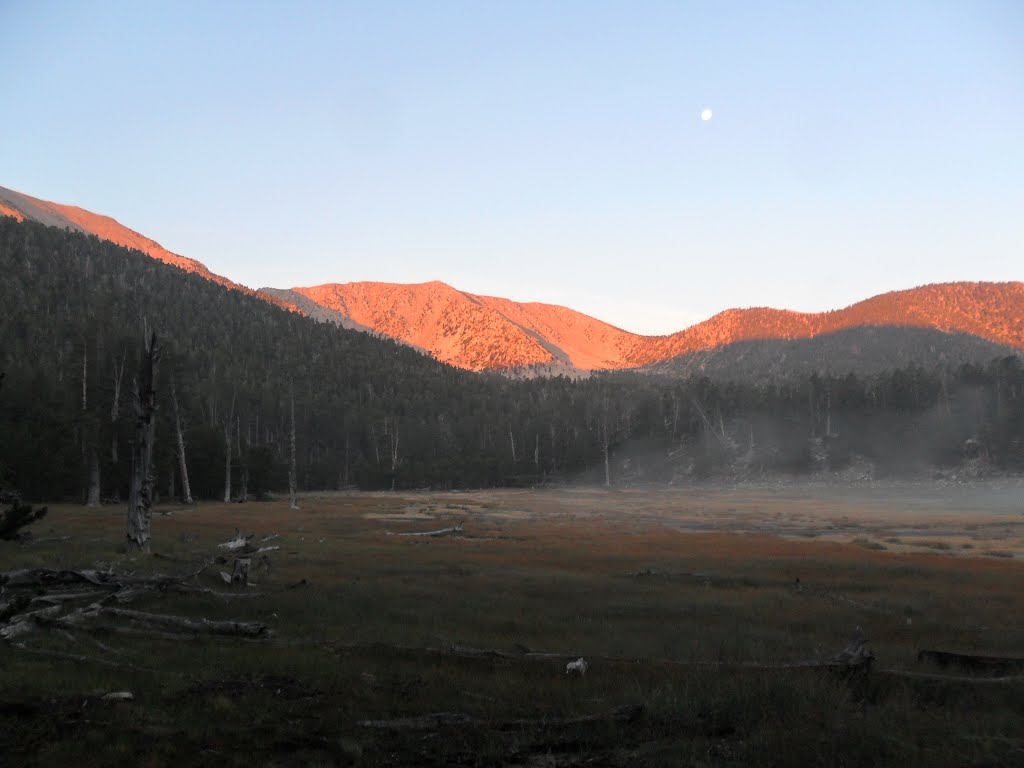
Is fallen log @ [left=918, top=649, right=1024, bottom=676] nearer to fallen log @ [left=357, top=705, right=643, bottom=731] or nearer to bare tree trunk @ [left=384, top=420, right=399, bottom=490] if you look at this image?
fallen log @ [left=357, top=705, right=643, bottom=731]

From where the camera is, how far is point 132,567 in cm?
2131

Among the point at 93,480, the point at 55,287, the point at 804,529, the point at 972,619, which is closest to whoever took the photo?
the point at 972,619

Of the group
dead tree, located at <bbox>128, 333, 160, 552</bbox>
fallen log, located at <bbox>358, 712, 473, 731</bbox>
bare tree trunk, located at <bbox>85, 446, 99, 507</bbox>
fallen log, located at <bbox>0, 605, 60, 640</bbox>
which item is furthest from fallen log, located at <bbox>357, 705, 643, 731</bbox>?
bare tree trunk, located at <bbox>85, 446, 99, 507</bbox>

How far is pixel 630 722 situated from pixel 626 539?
107ft

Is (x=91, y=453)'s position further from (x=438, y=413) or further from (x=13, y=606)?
(x=438, y=413)

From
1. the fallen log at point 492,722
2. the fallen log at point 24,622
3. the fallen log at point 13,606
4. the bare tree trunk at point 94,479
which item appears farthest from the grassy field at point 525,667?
the bare tree trunk at point 94,479

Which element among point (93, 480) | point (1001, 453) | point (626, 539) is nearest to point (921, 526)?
point (626, 539)

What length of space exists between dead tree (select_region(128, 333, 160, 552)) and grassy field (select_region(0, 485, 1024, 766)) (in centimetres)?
129

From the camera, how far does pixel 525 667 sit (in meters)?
12.0

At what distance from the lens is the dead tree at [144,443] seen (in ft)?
85.5

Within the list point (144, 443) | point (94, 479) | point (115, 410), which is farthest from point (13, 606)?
point (115, 410)

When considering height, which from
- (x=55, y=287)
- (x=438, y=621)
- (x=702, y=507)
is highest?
(x=55, y=287)

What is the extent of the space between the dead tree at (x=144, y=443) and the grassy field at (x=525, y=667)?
4.22ft

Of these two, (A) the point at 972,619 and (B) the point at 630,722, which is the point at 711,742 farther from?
(A) the point at 972,619
